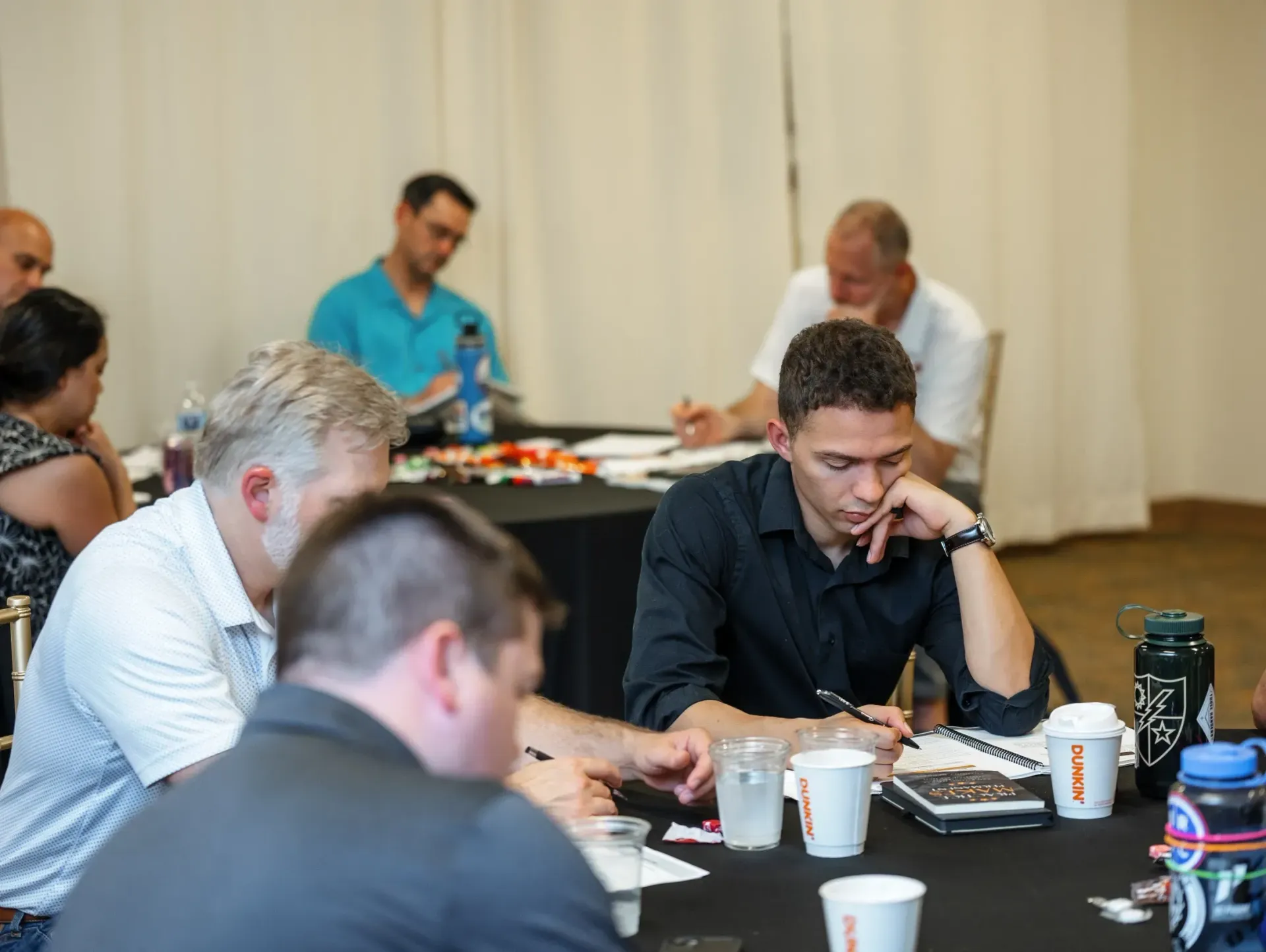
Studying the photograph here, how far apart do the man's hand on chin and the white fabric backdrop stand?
4243mm

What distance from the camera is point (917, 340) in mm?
4398

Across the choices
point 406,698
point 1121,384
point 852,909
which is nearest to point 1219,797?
point 852,909

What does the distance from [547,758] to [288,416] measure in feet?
1.75

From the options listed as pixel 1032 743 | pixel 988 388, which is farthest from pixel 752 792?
pixel 988 388

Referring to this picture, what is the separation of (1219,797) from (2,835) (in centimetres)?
134

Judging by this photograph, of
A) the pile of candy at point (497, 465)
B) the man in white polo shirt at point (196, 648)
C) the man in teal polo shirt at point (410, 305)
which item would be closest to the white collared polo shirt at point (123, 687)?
the man in white polo shirt at point (196, 648)

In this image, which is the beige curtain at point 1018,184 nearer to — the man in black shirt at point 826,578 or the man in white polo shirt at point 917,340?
the man in white polo shirt at point 917,340

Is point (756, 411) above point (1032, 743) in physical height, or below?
above

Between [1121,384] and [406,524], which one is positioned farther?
[1121,384]

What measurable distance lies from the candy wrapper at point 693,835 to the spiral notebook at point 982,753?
268mm

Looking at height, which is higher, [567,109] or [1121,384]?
[567,109]

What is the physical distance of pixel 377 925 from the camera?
884 mm

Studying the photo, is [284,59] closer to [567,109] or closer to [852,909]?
[567,109]

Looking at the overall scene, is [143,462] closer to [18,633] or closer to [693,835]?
[18,633]
